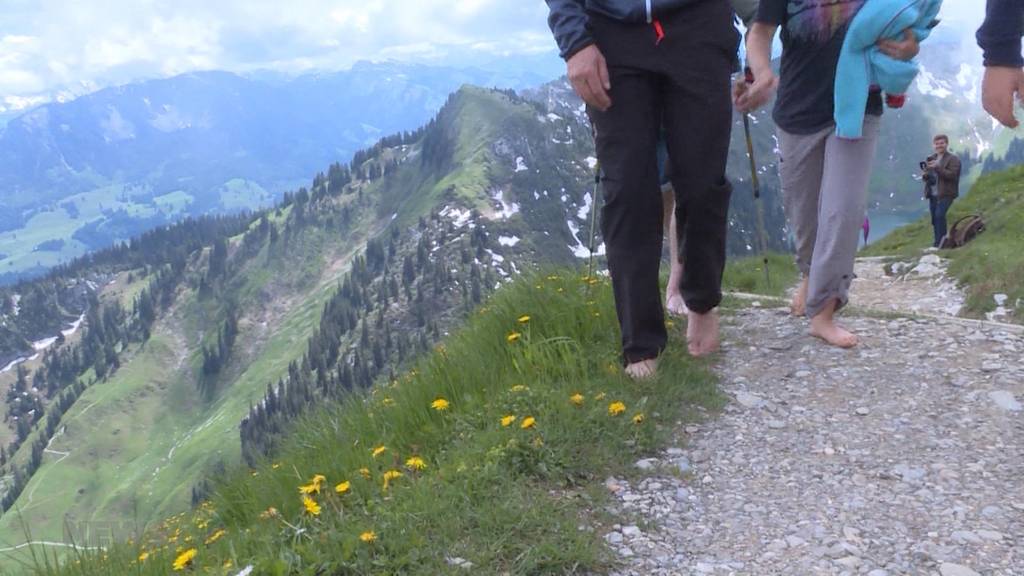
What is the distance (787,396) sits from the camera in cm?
451

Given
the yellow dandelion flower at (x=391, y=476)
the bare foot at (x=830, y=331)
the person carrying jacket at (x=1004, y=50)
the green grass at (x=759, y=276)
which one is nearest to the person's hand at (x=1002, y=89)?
the person carrying jacket at (x=1004, y=50)

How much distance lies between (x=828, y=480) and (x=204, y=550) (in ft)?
9.21

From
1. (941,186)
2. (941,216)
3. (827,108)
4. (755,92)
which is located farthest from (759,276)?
(941,186)

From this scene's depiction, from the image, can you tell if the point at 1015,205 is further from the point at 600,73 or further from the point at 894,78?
the point at 600,73

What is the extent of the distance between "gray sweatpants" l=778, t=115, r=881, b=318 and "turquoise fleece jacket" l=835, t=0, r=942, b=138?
20cm

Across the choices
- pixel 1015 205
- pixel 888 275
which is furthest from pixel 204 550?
pixel 1015 205

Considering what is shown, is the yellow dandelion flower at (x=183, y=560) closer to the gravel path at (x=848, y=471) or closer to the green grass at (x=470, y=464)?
the green grass at (x=470, y=464)

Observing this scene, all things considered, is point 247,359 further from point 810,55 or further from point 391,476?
point 391,476

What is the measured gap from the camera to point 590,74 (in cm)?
404

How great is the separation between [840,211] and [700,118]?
147 centimetres

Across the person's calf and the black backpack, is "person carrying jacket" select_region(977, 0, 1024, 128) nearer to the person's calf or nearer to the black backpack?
the person's calf

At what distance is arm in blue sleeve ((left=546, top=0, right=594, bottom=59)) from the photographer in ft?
13.4

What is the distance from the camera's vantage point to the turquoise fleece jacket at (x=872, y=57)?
4.74 metres

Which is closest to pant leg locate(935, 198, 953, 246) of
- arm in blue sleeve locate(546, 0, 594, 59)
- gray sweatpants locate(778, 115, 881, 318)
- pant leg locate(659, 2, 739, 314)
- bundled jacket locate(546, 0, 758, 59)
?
gray sweatpants locate(778, 115, 881, 318)
